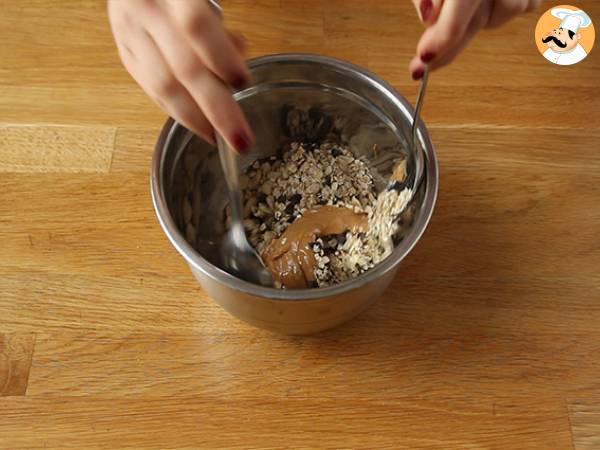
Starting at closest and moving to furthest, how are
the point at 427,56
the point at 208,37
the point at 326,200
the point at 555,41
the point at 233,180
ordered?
1. the point at 208,37
2. the point at 427,56
3. the point at 233,180
4. the point at 326,200
5. the point at 555,41

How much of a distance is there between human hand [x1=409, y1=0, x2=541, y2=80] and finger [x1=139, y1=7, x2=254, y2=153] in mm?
184

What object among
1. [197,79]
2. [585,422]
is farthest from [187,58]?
[585,422]

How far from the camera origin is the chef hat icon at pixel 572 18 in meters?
1.00

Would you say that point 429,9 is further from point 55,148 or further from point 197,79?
point 55,148

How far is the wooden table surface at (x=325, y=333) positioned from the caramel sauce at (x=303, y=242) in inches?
3.0

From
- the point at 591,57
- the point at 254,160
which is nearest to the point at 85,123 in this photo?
the point at 254,160

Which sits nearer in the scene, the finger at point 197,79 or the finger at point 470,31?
the finger at point 197,79

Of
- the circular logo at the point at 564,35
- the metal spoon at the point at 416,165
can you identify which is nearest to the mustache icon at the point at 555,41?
the circular logo at the point at 564,35

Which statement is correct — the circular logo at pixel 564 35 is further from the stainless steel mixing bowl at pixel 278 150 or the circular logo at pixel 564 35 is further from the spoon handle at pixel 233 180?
the spoon handle at pixel 233 180

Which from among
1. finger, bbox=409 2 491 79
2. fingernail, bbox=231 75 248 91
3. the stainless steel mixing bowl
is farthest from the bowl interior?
fingernail, bbox=231 75 248 91

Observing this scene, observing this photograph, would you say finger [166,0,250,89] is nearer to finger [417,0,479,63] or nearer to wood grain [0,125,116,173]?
finger [417,0,479,63]

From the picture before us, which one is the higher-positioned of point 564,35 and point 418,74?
point 418,74

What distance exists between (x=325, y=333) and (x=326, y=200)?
17cm

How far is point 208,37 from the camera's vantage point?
1.49 feet
